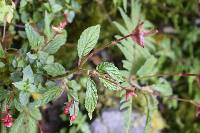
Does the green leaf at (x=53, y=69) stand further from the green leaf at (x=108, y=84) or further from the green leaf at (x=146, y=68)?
the green leaf at (x=146, y=68)

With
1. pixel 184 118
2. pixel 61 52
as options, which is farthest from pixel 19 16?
pixel 184 118

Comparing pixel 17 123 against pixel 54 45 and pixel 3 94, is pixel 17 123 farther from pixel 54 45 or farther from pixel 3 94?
pixel 54 45

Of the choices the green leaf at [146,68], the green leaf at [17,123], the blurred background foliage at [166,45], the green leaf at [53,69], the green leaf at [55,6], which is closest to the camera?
the green leaf at [53,69]

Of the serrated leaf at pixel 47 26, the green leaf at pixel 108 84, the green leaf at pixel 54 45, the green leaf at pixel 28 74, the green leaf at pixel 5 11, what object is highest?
the green leaf at pixel 5 11

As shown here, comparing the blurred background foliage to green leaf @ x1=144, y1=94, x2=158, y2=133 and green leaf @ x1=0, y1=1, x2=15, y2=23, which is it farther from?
green leaf @ x1=0, y1=1, x2=15, y2=23

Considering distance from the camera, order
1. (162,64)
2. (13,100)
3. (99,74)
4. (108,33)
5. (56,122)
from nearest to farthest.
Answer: (99,74) → (13,100) → (56,122) → (108,33) → (162,64)

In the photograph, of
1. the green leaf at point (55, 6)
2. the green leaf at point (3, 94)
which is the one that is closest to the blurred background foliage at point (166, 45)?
the green leaf at point (55, 6)

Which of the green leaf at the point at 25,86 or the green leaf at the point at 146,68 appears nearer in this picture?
the green leaf at the point at 25,86

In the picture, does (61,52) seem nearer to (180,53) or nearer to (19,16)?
(19,16)

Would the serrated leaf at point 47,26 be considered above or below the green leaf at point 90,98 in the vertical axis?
above

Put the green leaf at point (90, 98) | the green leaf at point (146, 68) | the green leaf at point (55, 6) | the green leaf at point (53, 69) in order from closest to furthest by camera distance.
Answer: the green leaf at point (90, 98) → the green leaf at point (53, 69) → the green leaf at point (55, 6) → the green leaf at point (146, 68)

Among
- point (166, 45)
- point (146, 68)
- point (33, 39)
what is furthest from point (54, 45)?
point (166, 45)
